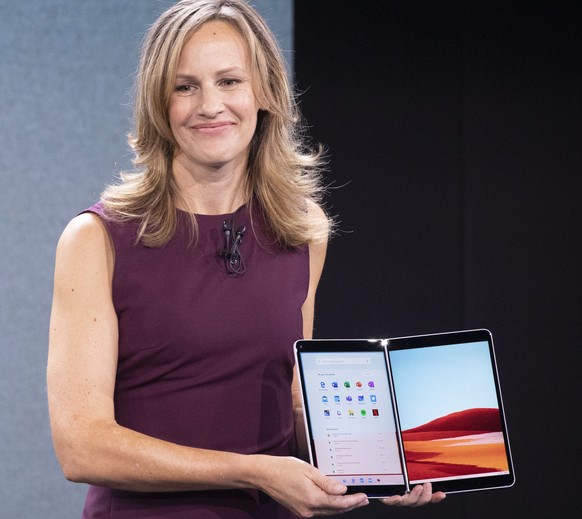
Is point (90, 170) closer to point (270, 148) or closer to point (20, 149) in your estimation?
point (20, 149)

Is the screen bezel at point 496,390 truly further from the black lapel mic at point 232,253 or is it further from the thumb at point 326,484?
the black lapel mic at point 232,253

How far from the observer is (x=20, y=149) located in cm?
206

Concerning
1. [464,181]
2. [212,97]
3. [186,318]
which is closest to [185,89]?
[212,97]

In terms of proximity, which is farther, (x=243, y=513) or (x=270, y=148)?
(x=270, y=148)

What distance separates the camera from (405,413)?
1239 millimetres

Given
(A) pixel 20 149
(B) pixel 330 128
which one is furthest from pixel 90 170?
(B) pixel 330 128

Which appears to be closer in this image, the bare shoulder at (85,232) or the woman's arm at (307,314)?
the bare shoulder at (85,232)

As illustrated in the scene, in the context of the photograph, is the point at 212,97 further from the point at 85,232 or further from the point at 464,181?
the point at 464,181

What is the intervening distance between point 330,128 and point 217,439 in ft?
3.55

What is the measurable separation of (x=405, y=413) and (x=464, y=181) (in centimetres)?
105

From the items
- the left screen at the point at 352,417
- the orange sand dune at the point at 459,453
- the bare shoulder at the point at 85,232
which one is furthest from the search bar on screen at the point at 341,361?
the bare shoulder at the point at 85,232

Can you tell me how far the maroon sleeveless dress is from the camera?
4.05 feet

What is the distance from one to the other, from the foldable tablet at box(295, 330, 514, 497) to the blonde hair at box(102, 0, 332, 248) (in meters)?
0.26

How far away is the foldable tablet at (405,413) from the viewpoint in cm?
121
